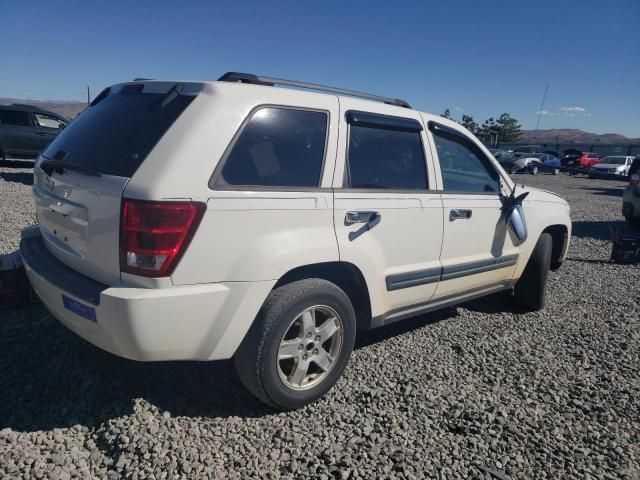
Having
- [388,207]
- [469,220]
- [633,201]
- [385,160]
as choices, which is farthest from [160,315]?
[633,201]

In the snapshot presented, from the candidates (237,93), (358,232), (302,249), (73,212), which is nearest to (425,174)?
(358,232)

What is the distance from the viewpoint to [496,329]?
13.5 ft

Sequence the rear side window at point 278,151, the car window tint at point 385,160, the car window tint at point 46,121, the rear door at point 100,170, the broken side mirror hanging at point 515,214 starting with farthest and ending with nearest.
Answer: the car window tint at point 46,121 → the broken side mirror hanging at point 515,214 → the car window tint at point 385,160 → the rear side window at point 278,151 → the rear door at point 100,170

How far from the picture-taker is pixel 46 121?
1362 cm

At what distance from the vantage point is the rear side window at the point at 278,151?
2361 mm

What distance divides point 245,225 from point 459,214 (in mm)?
1792

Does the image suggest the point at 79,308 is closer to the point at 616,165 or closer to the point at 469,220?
the point at 469,220

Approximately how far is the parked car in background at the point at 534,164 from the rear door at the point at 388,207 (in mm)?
28551

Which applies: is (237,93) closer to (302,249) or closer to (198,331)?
(302,249)

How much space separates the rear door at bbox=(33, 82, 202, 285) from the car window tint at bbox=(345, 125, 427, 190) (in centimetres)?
101

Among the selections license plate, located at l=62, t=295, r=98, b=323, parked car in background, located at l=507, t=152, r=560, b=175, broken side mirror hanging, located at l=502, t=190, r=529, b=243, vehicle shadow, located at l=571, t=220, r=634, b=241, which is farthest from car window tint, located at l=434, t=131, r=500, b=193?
parked car in background, located at l=507, t=152, r=560, b=175

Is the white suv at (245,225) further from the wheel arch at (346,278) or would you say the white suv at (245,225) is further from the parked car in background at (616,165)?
the parked car in background at (616,165)

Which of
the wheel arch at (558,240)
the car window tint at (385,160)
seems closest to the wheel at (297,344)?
the car window tint at (385,160)

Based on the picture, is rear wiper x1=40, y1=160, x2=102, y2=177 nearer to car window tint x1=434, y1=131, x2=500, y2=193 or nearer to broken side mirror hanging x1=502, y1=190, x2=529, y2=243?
car window tint x1=434, y1=131, x2=500, y2=193
